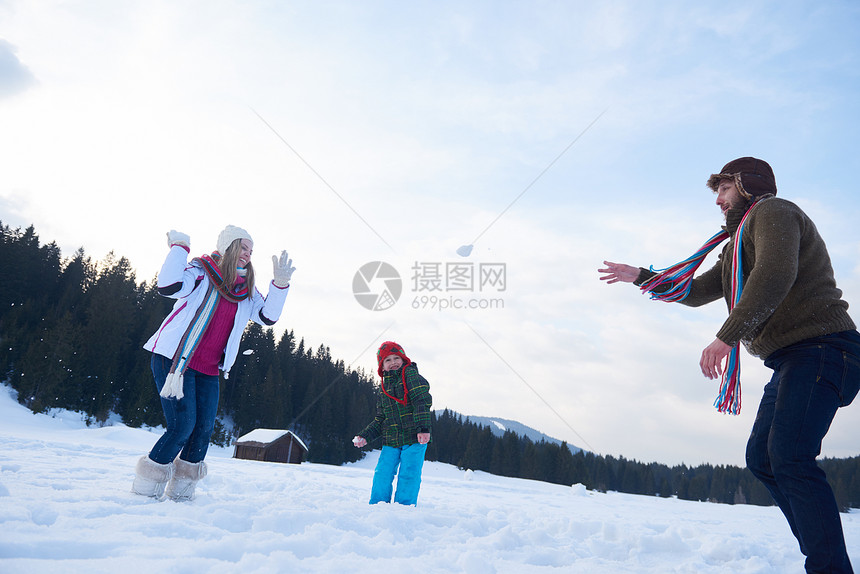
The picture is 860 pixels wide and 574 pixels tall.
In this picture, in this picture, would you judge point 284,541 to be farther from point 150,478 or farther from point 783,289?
point 783,289

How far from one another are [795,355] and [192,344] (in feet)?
12.8

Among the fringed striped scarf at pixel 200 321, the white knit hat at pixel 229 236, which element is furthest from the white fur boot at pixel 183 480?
the white knit hat at pixel 229 236

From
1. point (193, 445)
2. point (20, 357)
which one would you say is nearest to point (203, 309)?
point (193, 445)

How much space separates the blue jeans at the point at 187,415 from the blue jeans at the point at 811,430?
368 centimetres

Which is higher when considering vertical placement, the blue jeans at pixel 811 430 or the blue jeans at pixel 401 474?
the blue jeans at pixel 811 430

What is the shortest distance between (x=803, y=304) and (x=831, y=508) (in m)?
0.95

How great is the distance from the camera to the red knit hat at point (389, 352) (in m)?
5.70

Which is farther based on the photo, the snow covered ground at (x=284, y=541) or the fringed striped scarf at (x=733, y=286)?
the fringed striped scarf at (x=733, y=286)

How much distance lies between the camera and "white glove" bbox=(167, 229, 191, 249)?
3742mm

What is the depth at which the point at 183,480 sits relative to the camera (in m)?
3.71

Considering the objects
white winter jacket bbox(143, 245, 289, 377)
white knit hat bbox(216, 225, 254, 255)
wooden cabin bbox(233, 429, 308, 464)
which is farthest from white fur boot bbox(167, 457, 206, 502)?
wooden cabin bbox(233, 429, 308, 464)

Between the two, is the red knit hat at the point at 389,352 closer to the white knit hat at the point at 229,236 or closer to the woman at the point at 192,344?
the woman at the point at 192,344

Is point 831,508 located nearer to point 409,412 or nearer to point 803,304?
point 803,304

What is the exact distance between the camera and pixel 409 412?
5320 millimetres
